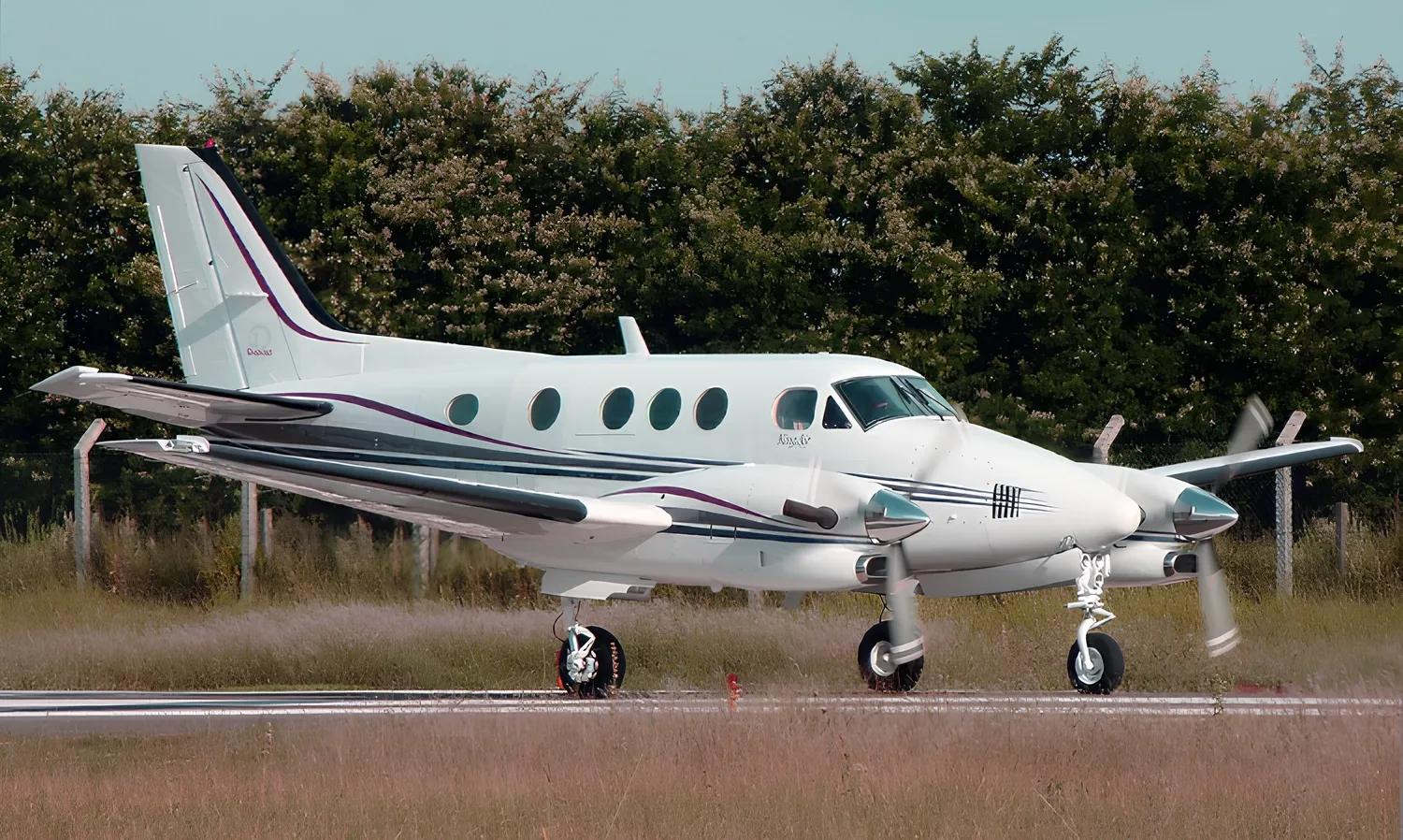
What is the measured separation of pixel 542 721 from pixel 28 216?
2326cm

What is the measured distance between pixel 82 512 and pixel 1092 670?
1607cm

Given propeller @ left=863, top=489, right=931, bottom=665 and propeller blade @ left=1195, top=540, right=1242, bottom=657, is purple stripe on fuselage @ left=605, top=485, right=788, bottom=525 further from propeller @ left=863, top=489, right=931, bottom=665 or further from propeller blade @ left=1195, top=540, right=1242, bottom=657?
propeller blade @ left=1195, top=540, right=1242, bottom=657

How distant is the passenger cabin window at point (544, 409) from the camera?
60.7 feet

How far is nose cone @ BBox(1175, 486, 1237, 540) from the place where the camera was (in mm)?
16484

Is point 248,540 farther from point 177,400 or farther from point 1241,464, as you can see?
point 1241,464

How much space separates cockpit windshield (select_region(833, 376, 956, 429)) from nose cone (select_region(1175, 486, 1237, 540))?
2428mm

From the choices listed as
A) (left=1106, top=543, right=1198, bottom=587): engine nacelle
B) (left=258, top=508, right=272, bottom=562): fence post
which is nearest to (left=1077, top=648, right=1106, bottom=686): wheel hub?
(left=1106, top=543, right=1198, bottom=587): engine nacelle

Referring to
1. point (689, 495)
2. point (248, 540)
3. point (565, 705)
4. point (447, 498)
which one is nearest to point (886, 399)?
point (689, 495)

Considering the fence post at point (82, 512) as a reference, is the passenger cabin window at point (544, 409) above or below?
above

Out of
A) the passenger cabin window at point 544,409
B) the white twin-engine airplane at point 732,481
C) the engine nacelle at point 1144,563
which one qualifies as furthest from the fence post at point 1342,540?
the passenger cabin window at point 544,409

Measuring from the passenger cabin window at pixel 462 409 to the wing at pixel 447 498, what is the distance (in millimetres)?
1479

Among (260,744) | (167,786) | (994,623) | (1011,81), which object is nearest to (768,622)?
(994,623)

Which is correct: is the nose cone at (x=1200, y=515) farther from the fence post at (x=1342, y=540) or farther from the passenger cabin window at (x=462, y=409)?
the passenger cabin window at (x=462, y=409)

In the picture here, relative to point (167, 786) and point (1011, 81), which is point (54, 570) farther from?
point (1011, 81)
